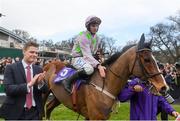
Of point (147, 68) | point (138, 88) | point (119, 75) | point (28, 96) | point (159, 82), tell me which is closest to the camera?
point (28, 96)

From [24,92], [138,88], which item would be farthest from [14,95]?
[138,88]

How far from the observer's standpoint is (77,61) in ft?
26.6

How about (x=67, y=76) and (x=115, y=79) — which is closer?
(x=115, y=79)

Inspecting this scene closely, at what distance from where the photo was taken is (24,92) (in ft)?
16.9

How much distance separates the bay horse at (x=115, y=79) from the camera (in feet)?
21.2

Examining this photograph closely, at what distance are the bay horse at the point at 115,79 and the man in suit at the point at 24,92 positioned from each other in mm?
1830

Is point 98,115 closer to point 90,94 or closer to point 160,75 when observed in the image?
point 90,94

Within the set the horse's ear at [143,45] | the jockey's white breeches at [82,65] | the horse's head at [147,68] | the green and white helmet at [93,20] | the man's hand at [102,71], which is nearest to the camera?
the horse's head at [147,68]

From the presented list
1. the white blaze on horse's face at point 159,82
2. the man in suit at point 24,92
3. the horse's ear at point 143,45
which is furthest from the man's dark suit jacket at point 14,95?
the horse's ear at point 143,45

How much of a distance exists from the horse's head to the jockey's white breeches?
95 centimetres

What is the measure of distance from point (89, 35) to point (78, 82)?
2.98 feet

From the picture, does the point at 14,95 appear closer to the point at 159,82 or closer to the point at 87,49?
the point at 159,82

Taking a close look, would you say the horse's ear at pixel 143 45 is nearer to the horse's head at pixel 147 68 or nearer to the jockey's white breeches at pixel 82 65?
the horse's head at pixel 147 68

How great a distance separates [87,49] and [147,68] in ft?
5.32
